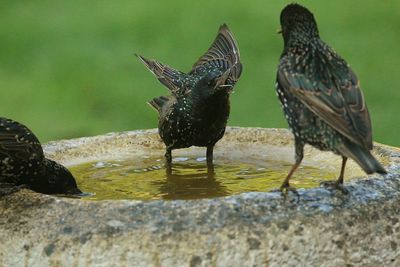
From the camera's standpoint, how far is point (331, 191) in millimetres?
4777

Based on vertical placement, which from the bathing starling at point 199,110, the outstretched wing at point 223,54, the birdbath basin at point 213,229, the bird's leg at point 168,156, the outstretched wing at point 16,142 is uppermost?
the outstretched wing at point 223,54

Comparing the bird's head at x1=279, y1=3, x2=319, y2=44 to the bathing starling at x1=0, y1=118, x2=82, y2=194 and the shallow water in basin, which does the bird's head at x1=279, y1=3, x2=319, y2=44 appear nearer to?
the shallow water in basin

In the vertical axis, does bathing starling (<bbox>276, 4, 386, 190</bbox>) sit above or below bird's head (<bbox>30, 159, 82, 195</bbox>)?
above

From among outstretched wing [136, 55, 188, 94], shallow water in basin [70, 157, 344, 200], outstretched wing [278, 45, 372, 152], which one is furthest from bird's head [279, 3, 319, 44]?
outstretched wing [136, 55, 188, 94]

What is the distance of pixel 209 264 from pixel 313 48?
1.31 meters

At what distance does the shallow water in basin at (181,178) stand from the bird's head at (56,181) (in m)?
0.12

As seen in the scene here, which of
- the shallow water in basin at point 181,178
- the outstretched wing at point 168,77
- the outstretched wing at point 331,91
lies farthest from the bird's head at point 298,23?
the outstretched wing at point 168,77

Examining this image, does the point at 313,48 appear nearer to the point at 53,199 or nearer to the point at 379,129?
the point at 53,199

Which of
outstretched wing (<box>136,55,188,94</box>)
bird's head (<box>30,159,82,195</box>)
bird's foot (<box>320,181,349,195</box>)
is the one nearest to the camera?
bird's foot (<box>320,181,349,195</box>)

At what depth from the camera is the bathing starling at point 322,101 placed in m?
4.60

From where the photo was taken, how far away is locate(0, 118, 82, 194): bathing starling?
561 centimetres

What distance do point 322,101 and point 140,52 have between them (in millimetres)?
7554

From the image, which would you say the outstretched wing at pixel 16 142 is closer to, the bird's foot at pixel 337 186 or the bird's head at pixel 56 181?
the bird's head at pixel 56 181

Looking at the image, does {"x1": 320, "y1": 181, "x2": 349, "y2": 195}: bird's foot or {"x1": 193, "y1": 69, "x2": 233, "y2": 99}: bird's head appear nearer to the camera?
{"x1": 320, "y1": 181, "x2": 349, "y2": 195}: bird's foot
